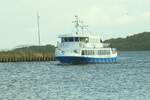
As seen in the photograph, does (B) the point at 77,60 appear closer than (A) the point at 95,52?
Yes

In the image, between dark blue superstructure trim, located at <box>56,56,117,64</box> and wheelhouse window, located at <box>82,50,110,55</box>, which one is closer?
dark blue superstructure trim, located at <box>56,56,117,64</box>

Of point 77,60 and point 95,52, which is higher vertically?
point 95,52

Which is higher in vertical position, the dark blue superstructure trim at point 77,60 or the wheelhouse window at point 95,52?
the wheelhouse window at point 95,52

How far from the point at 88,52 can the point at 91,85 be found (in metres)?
57.6

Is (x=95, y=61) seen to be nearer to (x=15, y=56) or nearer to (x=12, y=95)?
(x=15, y=56)

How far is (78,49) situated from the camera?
447 ft

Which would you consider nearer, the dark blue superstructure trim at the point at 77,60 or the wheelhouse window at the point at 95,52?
the dark blue superstructure trim at the point at 77,60

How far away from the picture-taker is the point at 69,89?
76812 mm

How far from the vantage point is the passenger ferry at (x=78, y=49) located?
442 feet

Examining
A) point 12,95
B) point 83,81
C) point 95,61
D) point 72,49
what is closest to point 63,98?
point 12,95

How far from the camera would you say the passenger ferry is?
442 feet

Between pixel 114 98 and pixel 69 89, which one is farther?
pixel 69 89

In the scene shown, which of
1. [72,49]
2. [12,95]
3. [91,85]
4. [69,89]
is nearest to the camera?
[12,95]

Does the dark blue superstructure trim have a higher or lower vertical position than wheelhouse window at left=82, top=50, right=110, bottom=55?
lower
